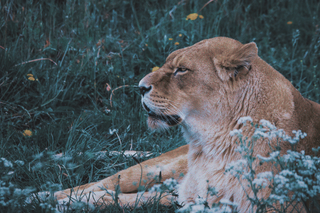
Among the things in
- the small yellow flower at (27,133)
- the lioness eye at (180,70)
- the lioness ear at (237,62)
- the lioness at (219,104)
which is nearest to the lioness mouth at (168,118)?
the lioness at (219,104)

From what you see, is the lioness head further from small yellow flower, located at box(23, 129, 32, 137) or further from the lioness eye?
small yellow flower, located at box(23, 129, 32, 137)

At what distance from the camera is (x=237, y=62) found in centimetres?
242

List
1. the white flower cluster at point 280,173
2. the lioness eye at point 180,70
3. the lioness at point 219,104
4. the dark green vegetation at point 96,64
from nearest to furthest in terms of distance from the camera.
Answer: the white flower cluster at point 280,173 → the lioness at point 219,104 → the lioness eye at point 180,70 → the dark green vegetation at point 96,64

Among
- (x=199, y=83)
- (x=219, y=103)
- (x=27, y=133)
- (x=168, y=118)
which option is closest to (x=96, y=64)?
(x=27, y=133)

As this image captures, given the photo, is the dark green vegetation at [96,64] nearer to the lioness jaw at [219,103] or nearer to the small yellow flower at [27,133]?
the small yellow flower at [27,133]

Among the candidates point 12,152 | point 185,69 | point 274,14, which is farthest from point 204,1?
point 12,152

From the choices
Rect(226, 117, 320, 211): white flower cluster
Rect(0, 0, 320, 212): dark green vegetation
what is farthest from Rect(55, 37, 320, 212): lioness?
Rect(0, 0, 320, 212): dark green vegetation

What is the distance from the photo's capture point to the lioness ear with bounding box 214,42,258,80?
2.38m

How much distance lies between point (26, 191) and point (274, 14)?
5113mm

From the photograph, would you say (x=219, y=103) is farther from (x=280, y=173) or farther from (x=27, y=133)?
(x=27, y=133)

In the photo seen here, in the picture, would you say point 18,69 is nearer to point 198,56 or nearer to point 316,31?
point 198,56

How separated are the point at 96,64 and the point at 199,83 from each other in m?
2.42

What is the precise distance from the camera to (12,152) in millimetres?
3252

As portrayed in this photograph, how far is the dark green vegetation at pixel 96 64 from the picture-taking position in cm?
344
